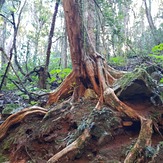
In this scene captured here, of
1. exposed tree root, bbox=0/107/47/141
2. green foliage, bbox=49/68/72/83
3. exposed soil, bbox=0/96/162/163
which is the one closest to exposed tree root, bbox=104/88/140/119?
exposed soil, bbox=0/96/162/163

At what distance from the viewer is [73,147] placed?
3215mm

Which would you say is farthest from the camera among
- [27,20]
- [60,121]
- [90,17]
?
[27,20]

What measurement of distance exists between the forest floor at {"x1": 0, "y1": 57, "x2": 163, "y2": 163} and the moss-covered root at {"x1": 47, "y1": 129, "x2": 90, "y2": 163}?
69 millimetres

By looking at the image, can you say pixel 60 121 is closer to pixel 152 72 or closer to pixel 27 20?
pixel 152 72

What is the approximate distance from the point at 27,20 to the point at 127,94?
77.3 ft

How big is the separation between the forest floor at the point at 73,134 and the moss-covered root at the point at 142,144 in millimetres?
87

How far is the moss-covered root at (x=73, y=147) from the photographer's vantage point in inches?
124

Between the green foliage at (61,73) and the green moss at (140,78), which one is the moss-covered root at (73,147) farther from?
the green foliage at (61,73)

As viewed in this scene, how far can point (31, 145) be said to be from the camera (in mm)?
3848

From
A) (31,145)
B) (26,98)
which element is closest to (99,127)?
(31,145)

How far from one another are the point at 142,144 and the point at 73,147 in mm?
899

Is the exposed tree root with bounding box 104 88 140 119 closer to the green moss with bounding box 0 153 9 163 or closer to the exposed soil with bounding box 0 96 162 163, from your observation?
the exposed soil with bounding box 0 96 162 163

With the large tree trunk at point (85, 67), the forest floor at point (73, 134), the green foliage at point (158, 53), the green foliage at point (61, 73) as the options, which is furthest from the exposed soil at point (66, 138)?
the green foliage at point (61, 73)

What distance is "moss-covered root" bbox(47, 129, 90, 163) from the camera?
3.14m
